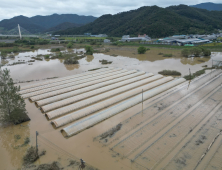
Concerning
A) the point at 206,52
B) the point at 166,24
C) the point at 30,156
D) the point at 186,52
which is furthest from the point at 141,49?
the point at 166,24

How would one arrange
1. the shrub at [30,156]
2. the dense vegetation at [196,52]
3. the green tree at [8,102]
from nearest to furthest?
the shrub at [30,156]
the green tree at [8,102]
the dense vegetation at [196,52]

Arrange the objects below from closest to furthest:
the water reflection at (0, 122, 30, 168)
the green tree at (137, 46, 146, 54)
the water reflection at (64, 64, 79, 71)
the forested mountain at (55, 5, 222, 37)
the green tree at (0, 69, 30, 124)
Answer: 1. the water reflection at (0, 122, 30, 168)
2. the green tree at (0, 69, 30, 124)
3. the water reflection at (64, 64, 79, 71)
4. the green tree at (137, 46, 146, 54)
5. the forested mountain at (55, 5, 222, 37)

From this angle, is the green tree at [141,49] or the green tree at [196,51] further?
the green tree at [141,49]

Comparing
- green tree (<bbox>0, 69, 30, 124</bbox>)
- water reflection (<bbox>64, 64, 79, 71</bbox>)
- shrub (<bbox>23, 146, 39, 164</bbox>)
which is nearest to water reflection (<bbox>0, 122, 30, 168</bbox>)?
shrub (<bbox>23, 146, 39, 164</bbox>)

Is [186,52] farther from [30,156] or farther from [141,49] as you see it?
[30,156]

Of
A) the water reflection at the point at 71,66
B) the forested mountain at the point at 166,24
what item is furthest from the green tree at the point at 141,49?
the forested mountain at the point at 166,24

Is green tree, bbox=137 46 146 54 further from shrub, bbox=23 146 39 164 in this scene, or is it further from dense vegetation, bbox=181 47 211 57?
shrub, bbox=23 146 39 164

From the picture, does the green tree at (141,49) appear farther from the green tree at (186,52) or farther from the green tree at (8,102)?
the green tree at (8,102)

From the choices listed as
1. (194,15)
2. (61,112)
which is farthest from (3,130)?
(194,15)

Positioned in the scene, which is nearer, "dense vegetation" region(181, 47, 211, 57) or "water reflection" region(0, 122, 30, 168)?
"water reflection" region(0, 122, 30, 168)

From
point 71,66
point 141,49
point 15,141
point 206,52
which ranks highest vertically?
point 141,49

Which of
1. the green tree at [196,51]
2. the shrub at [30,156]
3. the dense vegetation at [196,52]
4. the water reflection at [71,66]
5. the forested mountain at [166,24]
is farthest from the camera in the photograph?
the forested mountain at [166,24]

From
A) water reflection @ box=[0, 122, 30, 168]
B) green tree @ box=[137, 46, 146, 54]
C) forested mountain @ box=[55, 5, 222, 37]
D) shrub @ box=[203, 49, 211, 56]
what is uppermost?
forested mountain @ box=[55, 5, 222, 37]
